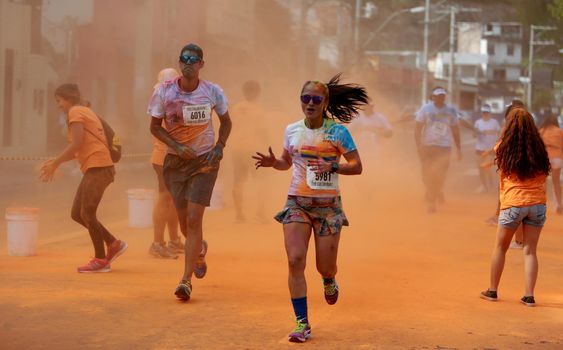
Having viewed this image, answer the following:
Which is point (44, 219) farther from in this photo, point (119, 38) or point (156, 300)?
point (119, 38)

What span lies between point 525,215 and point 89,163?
3.34 meters

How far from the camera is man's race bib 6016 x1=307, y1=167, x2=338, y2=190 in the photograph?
614 centimetres

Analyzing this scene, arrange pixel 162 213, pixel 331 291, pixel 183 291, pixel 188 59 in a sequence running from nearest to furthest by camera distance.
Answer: pixel 331 291 → pixel 183 291 → pixel 188 59 → pixel 162 213

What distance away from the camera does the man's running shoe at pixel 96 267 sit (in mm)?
8227

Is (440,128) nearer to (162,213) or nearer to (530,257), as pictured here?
(162,213)

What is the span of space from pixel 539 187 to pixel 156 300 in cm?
278

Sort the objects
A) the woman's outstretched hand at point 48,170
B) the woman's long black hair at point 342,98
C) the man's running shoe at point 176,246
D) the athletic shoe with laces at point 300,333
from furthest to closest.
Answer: the man's running shoe at point 176,246
the woman's outstretched hand at point 48,170
the woman's long black hair at point 342,98
the athletic shoe with laces at point 300,333

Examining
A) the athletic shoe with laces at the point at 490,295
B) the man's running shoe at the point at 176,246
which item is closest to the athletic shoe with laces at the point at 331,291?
the athletic shoe with laces at the point at 490,295

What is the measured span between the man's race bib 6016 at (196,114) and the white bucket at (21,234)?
2.41 metres

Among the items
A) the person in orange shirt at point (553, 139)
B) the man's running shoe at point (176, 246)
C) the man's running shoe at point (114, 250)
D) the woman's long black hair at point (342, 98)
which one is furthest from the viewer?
the person in orange shirt at point (553, 139)

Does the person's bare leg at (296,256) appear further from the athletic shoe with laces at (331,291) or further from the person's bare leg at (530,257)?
the person's bare leg at (530,257)

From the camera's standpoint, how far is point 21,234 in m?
9.18

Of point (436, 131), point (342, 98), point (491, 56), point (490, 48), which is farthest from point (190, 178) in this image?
point (490, 48)

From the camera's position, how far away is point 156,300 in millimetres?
7043
